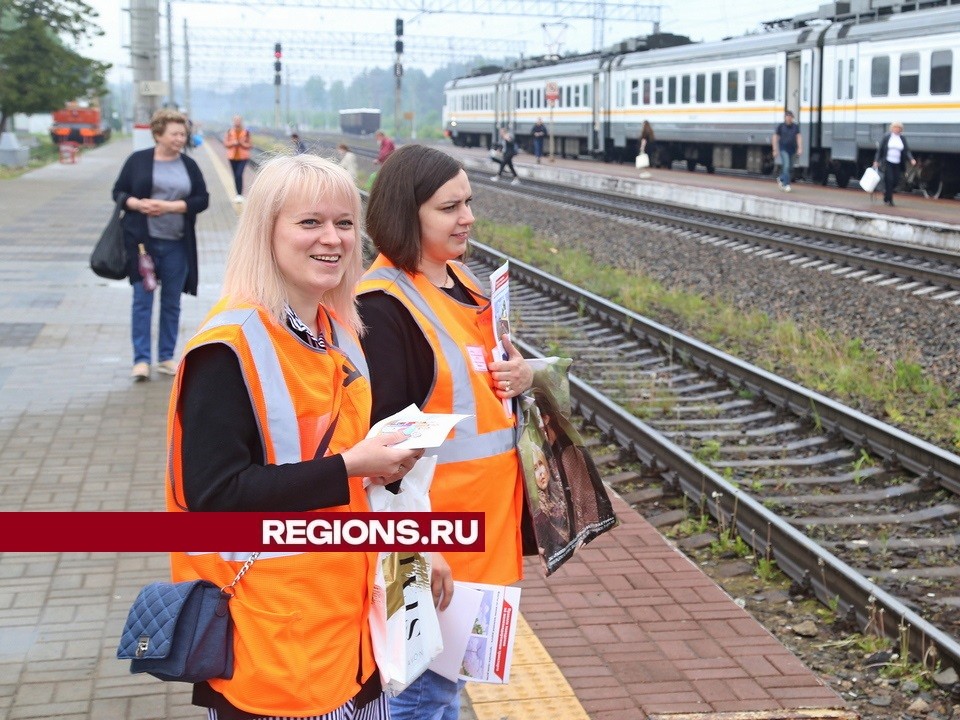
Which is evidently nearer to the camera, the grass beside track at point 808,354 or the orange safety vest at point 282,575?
the orange safety vest at point 282,575

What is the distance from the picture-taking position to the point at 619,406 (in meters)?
8.74

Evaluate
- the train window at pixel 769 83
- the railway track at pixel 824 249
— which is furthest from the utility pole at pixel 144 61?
the train window at pixel 769 83

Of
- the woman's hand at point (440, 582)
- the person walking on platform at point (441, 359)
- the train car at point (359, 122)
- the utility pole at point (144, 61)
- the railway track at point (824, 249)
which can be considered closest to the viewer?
the woman's hand at point (440, 582)

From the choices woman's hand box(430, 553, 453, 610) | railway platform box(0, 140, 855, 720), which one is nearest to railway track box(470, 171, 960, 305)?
railway platform box(0, 140, 855, 720)

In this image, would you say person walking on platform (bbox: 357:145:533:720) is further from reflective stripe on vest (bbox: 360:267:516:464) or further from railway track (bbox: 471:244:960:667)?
railway track (bbox: 471:244:960:667)

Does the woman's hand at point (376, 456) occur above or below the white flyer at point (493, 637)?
above

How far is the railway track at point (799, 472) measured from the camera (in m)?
5.51

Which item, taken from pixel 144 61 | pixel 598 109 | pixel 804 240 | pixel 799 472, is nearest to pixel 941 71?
pixel 804 240

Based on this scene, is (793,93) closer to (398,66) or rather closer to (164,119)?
(398,66)

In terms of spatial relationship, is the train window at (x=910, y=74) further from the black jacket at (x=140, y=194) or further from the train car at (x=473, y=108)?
the train car at (x=473, y=108)

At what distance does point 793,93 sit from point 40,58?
21114 millimetres

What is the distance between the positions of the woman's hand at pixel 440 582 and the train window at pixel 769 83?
26.6m

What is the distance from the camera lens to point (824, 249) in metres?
16.4

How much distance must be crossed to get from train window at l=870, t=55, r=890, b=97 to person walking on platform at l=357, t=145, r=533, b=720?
72.8ft
